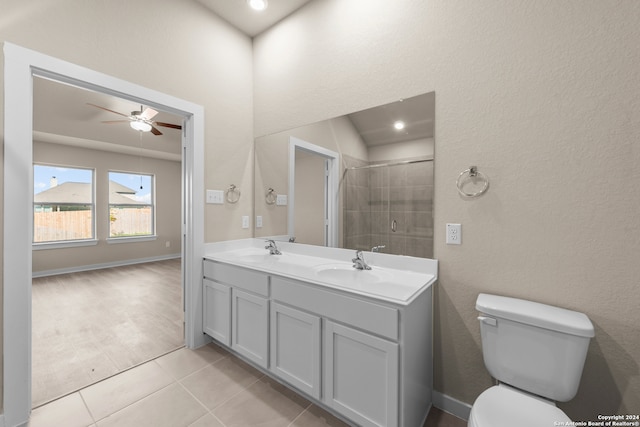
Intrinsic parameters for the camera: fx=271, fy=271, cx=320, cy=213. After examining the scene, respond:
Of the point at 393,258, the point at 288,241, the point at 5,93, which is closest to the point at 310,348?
the point at 393,258

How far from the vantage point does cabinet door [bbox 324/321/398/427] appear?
48.8 inches

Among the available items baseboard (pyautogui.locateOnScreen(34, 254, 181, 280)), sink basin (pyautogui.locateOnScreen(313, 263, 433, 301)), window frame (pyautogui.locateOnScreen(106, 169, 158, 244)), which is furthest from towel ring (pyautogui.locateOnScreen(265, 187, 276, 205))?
baseboard (pyautogui.locateOnScreen(34, 254, 181, 280))

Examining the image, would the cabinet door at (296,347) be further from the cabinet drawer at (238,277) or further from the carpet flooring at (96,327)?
the carpet flooring at (96,327)

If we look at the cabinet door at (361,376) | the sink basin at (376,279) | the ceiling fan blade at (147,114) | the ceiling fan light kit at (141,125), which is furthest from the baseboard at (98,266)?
the cabinet door at (361,376)

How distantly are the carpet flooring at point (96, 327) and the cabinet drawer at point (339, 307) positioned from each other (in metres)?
1.39

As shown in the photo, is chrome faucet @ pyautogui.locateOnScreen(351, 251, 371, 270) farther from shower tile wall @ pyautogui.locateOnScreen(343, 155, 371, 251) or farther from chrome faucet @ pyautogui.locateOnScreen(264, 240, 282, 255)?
chrome faucet @ pyautogui.locateOnScreen(264, 240, 282, 255)

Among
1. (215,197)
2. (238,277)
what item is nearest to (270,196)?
(215,197)

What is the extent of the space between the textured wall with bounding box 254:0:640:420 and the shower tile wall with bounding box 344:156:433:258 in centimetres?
9

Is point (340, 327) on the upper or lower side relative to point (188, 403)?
upper

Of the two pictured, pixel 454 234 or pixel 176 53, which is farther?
pixel 176 53

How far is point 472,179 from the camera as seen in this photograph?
1.51 meters

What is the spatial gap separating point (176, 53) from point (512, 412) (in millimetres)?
2981

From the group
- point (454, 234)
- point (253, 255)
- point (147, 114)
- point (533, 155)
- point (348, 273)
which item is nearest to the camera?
point (533, 155)

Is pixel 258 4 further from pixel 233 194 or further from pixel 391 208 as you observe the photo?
pixel 391 208
